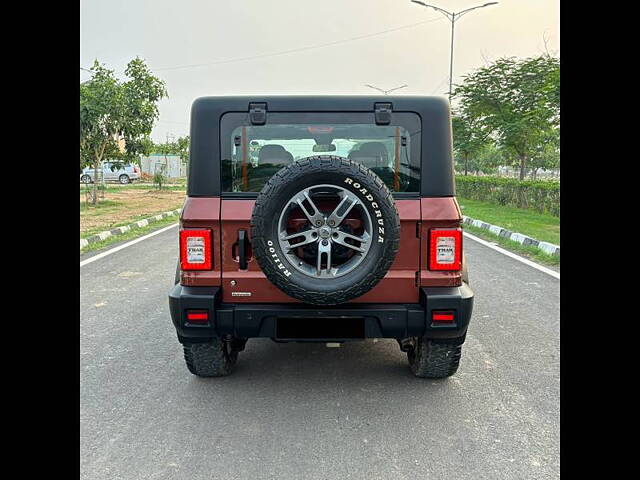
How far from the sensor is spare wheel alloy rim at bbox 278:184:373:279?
122 inches

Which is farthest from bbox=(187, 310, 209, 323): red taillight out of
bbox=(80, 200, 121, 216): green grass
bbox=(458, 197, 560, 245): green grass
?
bbox=(80, 200, 121, 216): green grass

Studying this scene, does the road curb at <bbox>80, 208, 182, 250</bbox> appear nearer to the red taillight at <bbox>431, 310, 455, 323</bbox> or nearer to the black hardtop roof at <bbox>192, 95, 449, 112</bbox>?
the black hardtop roof at <bbox>192, 95, 449, 112</bbox>

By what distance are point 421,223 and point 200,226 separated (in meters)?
1.27

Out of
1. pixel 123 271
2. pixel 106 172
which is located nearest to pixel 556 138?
pixel 123 271

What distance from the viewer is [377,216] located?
3084mm

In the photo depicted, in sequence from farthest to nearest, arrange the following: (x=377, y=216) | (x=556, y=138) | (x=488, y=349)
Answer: (x=556, y=138) → (x=488, y=349) → (x=377, y=216)

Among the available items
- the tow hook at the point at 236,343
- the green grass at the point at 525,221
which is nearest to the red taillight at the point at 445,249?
the tow hook at the point at 236,343

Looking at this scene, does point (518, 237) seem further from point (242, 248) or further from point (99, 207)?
point (99, 207)

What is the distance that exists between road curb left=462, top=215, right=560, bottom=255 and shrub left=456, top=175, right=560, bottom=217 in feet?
8.08

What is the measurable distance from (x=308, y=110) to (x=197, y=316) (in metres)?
1.37

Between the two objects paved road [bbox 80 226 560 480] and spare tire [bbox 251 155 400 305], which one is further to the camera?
spare tire [bbox 251 155 400 305]

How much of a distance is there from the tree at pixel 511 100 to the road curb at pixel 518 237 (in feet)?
18.3

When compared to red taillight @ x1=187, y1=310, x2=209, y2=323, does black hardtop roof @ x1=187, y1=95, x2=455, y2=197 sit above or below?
above

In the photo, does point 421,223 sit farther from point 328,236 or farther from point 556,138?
point 556,138
